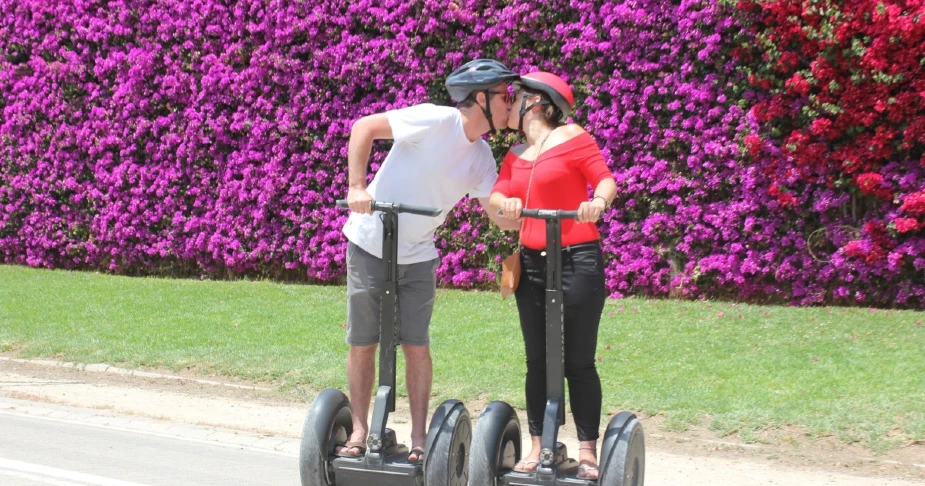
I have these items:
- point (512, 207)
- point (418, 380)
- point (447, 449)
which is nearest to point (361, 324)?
point (418, 380)

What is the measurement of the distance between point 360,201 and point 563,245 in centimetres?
88

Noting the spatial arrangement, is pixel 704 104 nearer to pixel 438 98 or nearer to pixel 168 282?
pixel 438 98

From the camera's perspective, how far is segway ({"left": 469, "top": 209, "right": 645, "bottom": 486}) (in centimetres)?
430

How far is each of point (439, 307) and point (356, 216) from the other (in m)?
5.76

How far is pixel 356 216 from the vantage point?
505 centimetres

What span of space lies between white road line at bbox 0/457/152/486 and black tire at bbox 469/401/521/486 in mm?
2013

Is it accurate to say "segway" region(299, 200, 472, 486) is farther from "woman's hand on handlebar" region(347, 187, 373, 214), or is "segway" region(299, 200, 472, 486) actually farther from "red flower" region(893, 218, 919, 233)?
"red flower" region(893, 218, 919, 233)

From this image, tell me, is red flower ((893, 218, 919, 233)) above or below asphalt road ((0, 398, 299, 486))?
above

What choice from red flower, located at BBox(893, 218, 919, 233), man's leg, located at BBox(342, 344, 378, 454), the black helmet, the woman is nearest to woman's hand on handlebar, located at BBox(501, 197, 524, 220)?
the woman

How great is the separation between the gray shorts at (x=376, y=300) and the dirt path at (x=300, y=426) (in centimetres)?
154

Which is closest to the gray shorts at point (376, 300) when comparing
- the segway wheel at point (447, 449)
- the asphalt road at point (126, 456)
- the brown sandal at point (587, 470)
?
the segway wheel at point (447, 449)

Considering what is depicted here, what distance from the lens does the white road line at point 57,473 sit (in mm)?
5551

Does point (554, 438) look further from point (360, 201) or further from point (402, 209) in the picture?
point (360, 201)

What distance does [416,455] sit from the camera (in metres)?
4.74
